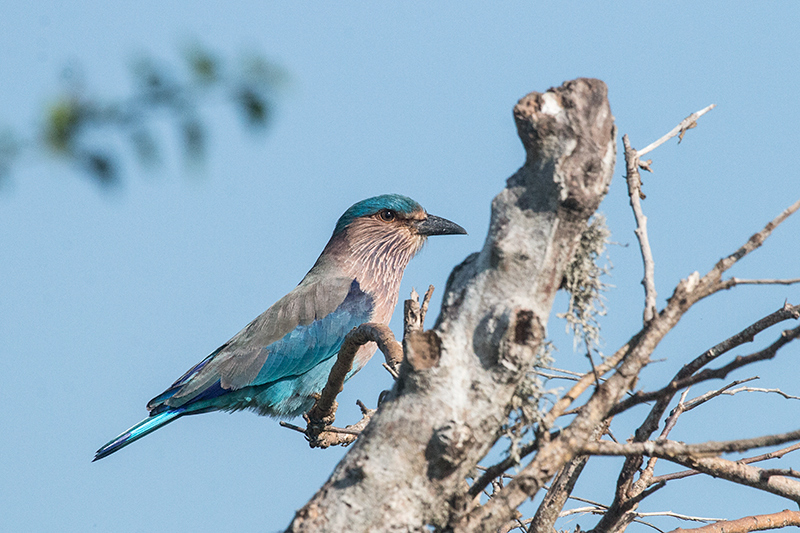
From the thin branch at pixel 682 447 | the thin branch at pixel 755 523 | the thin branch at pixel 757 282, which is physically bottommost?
the thin branch at pixel 682 447

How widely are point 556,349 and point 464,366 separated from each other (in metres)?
0.41

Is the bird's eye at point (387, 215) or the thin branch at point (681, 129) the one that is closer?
the thin branch at point (681, 129)

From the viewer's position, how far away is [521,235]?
7.34 feet

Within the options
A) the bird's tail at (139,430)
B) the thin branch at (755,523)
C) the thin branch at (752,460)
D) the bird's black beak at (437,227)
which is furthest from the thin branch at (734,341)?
the bird's black beak at (437,227)

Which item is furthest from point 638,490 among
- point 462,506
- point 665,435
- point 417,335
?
point 417,335

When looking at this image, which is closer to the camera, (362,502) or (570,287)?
(362,502)

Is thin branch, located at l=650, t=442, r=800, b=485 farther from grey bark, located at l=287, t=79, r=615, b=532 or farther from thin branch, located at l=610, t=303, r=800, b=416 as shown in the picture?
grey bark, located at l=287, t=79, r=615, b=532

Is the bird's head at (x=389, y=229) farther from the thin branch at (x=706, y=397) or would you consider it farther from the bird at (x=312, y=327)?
the thin branch at (x=706, y=397)

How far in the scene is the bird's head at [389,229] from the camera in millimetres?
7344

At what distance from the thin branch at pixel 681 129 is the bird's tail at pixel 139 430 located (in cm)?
466

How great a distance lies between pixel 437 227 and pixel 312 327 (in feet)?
4.93

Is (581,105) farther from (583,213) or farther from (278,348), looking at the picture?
(278,348)

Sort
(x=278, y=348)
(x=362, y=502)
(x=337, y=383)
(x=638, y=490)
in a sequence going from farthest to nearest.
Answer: (x=278, y=348)
(x=337, y=383)
(x=638, y=490)
(x=362, y=502)

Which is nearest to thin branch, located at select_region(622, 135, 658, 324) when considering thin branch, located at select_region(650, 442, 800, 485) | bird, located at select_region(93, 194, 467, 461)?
thin branch, located at select_region(650, 442, 800, 485)
